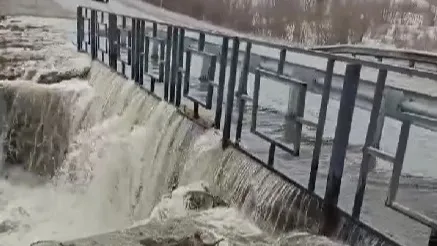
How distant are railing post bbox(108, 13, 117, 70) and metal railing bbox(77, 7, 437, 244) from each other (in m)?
0.02

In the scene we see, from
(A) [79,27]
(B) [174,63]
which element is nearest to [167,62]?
(B) [174,63]

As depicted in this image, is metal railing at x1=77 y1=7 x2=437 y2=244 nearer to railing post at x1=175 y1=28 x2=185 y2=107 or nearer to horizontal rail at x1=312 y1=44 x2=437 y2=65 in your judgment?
railing post at x1=175 y1=28 x2=185 y2=107

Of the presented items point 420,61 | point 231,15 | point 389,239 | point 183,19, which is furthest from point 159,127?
point 183,19

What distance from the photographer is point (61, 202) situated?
7.47 metres

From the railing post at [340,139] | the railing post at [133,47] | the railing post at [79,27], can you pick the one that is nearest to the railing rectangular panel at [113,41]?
the railing post at [133,47]

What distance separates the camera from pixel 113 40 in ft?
28.1

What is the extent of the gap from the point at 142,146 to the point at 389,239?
11.5 ft

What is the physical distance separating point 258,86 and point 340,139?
112 cm

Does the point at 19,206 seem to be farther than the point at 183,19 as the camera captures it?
No

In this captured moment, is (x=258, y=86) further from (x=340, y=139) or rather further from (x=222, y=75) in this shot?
(x=340, y=139)

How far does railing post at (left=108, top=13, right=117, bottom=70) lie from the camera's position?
330 inches

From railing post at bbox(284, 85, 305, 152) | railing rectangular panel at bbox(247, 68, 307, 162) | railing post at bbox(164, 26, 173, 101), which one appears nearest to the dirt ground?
railing post at bbox(164, 26, 173, 101)

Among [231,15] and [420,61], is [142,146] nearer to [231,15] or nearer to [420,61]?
[420,61]

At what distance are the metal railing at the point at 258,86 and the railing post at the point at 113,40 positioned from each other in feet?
0.05
